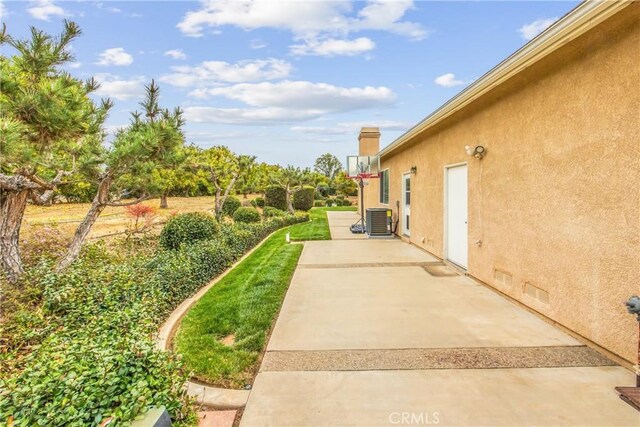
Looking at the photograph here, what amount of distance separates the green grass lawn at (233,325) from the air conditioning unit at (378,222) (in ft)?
17.8

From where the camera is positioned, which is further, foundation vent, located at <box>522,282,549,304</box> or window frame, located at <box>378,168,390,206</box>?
window frame, located at <box>378,168,390,206</box>

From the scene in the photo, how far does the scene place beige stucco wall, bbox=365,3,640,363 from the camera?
10.3ft

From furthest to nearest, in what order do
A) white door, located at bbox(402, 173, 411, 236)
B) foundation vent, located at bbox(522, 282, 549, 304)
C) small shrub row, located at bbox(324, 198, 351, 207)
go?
small shrub row, located at bbox(324, 198, 351, 207) < white door, located at bbox(402, 173, 411, 236) < foundation vent, located at bbox(522, 282, 549, 304)

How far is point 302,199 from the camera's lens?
2545 cm

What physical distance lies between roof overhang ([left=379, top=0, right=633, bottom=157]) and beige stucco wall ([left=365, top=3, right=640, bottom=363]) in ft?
0.55

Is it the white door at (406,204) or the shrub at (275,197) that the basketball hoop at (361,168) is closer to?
the white door at (406,204)

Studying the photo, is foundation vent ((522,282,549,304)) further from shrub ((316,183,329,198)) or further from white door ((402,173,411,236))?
shrub ((316,183,329,198))

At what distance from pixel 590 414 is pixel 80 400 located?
3.49 meters

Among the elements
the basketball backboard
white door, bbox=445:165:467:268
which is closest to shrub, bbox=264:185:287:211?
the basketball backboard

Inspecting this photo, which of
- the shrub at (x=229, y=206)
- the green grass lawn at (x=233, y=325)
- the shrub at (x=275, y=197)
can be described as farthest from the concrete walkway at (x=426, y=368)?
the shrub at (x=275, y=197)

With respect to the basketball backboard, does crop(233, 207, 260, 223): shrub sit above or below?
below

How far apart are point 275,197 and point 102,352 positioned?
63.9ft

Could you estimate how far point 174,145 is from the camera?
5.63 m

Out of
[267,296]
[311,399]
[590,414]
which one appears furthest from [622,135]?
[267,296]
